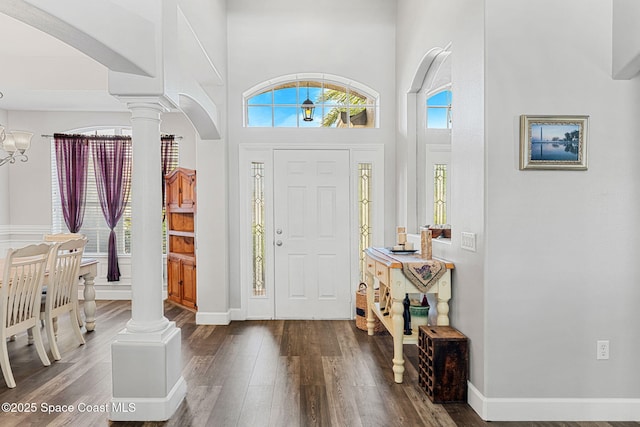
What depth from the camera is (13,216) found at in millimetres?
6215

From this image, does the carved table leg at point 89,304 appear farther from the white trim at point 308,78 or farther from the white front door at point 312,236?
the white trim at point 308,78

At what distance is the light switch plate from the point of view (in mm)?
2814

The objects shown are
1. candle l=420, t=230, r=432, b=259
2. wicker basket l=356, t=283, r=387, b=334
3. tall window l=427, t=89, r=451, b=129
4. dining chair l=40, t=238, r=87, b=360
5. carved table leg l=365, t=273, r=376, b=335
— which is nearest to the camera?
candle l=420, t=230, r=432, b=259

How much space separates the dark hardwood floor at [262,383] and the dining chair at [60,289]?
25cm

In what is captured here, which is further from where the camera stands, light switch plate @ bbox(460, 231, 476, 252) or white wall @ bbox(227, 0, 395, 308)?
white wall @ bbox(227, 0, 395, 308)

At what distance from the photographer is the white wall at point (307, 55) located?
498 centimetres

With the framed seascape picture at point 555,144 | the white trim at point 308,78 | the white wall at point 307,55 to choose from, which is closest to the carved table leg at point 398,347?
the framed seascape picture at point 555,144


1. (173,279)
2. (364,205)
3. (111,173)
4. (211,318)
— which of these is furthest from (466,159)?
(111,173)

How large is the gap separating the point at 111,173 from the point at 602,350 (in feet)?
20.2

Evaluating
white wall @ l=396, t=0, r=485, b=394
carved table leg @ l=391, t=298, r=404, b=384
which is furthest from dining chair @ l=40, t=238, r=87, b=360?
white wall @ l=396, t=0, r=485, b=394

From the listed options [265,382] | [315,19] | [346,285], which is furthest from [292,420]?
[315,19]

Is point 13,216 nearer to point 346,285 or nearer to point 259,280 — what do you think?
point 259,280

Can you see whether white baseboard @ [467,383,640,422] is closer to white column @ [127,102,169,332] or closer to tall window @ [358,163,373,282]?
white column @ [127,102,169,332]

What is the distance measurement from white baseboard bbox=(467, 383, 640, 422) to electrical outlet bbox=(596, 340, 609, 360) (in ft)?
0.87
